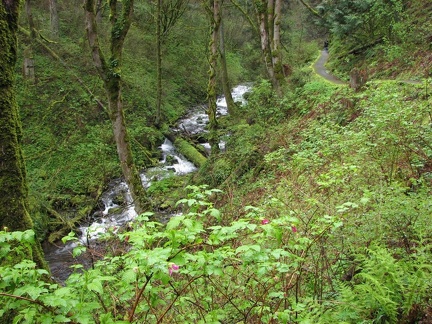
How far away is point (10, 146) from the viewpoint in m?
3.30

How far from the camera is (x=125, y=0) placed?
725 cm

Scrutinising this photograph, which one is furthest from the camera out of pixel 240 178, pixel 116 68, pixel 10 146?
pixel 240 178

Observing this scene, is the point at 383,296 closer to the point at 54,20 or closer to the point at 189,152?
the point at 189,152

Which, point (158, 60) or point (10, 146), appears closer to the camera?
point (10, 146)

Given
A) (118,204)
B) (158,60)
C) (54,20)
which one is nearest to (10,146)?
(118,204)

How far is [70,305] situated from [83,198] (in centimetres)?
1085

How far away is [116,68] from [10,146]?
4.55m

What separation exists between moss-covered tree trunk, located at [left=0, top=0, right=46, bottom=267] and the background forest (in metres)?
0.17

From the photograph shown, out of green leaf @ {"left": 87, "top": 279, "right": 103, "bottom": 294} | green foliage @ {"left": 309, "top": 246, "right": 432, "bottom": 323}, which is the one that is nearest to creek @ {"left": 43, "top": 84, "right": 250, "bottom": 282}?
green leaf @ {"left": 87, "top": 279, "right": 103, "bottom": 294}

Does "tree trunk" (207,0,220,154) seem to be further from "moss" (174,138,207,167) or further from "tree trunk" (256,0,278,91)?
"moss" (174,138,207,167)

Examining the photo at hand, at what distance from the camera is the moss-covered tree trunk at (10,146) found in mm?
3201

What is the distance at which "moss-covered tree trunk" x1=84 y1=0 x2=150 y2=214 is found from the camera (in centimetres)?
712

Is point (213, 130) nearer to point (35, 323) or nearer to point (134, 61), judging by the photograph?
point (35, 323)

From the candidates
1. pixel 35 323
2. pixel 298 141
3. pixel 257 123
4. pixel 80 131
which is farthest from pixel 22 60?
pixel 35 323
